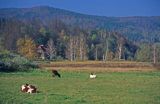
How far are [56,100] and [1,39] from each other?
375 feet

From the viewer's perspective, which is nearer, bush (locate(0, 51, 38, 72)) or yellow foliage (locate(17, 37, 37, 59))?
bush (locate(0, 51, 38, 72))

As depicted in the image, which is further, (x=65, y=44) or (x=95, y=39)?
(x=95, y=39)

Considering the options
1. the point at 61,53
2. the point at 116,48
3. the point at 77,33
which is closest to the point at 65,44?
the point at 61,53

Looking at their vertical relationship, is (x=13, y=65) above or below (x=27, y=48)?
below

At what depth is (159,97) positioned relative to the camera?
2336cm

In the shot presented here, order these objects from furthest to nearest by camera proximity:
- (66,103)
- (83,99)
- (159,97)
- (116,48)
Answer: (116,48) → (159,97) → (83,99) → (66,103)

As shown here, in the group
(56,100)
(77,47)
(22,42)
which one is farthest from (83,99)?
(77,47)

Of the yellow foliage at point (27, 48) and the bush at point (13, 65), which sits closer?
the bush at point (13, 65)

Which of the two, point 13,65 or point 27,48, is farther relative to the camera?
point 27,48

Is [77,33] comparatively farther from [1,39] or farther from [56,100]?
[56,100]

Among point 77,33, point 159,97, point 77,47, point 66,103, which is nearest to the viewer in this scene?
point 66,103

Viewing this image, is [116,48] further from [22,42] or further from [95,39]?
[22,42]

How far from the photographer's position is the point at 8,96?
22344 mm

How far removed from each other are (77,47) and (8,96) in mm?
120367
